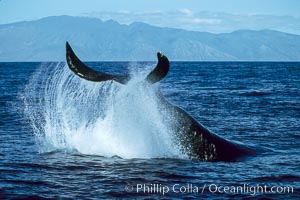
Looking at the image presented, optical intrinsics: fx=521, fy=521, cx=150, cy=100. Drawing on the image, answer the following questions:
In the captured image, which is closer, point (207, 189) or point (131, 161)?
point (207, 189)

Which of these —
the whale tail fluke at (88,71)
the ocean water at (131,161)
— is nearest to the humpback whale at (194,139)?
the ocean water at (131,161)

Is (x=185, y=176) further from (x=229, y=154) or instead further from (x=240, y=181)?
(x=229, y=154)

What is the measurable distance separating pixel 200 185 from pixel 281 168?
2151mm

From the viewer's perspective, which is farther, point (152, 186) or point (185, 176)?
point (185, 176)

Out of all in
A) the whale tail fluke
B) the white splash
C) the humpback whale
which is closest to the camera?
the whale tail fluke

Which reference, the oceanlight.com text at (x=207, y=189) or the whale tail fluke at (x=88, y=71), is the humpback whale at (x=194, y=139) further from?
the oceanlight.com text at (x=207, y=189)

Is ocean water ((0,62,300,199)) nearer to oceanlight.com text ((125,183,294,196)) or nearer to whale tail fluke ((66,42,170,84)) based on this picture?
oceanlight.com text ((125,183,294,196))

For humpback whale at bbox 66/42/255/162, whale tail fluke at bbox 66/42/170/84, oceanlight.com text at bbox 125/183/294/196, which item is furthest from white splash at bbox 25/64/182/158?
oceanlight.com text at bbox 125/183/294/196

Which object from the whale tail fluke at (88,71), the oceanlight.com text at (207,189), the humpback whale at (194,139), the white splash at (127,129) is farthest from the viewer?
the white splash at (127,129)

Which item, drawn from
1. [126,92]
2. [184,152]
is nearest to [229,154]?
[184,152]

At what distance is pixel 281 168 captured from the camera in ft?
34.0

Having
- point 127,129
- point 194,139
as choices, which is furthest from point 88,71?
point 127,129

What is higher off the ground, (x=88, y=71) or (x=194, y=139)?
(x=88, y=71)

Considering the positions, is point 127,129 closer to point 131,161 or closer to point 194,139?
point 131,161
